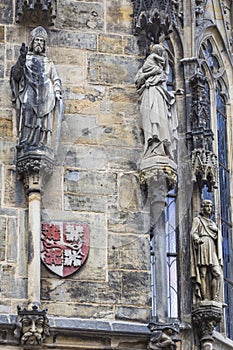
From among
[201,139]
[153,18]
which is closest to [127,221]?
[201,139]

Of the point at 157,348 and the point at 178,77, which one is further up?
the point at 178,77

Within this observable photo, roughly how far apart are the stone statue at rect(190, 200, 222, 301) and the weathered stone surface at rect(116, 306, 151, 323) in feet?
2.95

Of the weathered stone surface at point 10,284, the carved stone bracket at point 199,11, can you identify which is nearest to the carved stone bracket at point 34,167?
the weathered stone surface at point 10,284

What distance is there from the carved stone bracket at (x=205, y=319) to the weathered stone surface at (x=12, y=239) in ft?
6.97

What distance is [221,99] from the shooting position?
21484 mm

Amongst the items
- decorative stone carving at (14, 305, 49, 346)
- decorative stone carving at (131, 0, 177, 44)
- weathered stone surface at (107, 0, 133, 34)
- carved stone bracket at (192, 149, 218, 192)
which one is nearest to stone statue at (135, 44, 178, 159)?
decorative stone carving at (131, 0, 177, 44)

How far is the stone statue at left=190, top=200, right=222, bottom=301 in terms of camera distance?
19016mm

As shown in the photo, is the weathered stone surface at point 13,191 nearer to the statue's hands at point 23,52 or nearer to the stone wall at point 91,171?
the stone wall at point 91,171

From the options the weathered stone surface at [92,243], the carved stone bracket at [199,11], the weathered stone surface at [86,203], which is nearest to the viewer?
the weathered stone surface at [92,243]

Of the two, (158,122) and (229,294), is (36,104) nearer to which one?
(158,122)

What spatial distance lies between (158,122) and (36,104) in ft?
4.40

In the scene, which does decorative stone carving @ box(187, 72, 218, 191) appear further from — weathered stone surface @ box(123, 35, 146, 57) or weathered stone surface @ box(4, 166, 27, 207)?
weathered stone surface @ box(4, 166, 27, 207)

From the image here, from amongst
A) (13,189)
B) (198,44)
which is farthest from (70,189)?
(198,44)

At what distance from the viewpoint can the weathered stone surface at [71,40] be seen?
1933 cm
